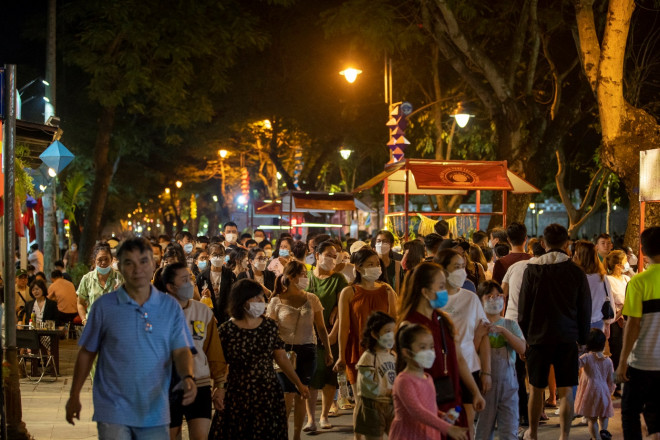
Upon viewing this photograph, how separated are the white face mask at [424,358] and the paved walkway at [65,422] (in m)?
3.73

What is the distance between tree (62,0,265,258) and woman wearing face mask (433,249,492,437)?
53.3 ft

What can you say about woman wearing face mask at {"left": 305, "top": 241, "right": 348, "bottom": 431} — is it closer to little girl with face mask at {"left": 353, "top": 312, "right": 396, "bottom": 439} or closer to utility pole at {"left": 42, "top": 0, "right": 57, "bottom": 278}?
little girl with face mask at {"left": 353, "top": 312, "right": 396, "bottom": 439}

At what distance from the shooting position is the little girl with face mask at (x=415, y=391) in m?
5.12

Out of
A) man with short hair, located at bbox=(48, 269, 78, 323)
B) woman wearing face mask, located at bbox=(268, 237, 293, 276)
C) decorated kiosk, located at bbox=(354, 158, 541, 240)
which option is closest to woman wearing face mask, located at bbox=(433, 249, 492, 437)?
woman wearing face mask, located at bbox=(268, 237, 293, 276)

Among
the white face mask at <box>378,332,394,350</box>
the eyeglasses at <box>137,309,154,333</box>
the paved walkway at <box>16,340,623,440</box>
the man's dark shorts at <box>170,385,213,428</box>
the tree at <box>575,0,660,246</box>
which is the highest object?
the tree at <box>575,0,660,246</box>

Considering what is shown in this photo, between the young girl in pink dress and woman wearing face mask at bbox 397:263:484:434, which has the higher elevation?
woman wearing face mask at bbox 397:263:484:434

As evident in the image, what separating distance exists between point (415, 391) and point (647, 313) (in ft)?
8.22

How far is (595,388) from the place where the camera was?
8547 millimetres

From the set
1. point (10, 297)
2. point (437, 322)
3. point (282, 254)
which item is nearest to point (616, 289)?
point (437, 322)

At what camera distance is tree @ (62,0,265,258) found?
70.0 ft

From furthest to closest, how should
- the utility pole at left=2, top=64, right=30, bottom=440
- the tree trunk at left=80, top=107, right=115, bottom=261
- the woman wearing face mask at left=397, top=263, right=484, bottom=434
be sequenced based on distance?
the tree trunk at left=80, top=107, right=115, bottom=261
the utility pole at left=2, top=64, right=30, bottom=440
the woman wearing face mask at left=397, top=263, right=484, bottom=434

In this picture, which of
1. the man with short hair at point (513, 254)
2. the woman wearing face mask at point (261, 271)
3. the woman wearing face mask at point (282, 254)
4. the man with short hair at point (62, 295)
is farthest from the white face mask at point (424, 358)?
the man with short hair at point (62, 295)

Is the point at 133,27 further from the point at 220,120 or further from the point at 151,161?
the point at 151,161

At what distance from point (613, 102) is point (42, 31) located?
18314 millimetres
